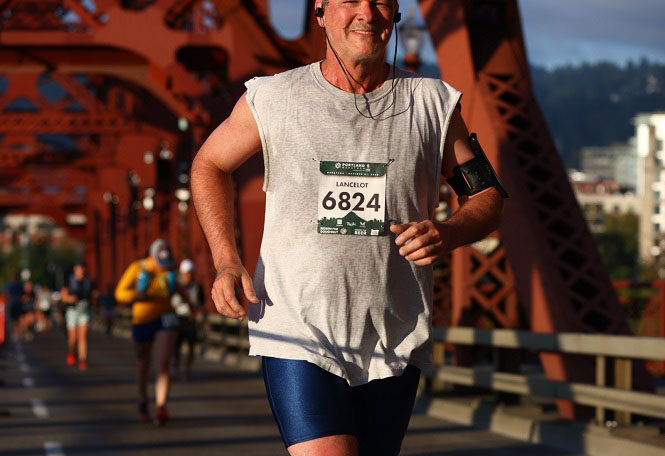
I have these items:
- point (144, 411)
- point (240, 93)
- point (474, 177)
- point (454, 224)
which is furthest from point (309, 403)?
point (240, 93)

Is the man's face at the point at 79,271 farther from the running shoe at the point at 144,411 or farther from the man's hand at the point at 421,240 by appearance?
the man's hand at the point at 421,240

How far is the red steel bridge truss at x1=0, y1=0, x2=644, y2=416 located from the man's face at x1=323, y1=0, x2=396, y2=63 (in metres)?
7.40

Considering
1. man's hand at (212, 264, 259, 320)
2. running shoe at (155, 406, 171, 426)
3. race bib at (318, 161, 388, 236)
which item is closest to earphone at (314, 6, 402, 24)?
race bib at (318, 161, 388, 236)

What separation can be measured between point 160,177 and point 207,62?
857 cm

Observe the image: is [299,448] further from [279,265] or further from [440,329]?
[440,329]

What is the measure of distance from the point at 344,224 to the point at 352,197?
0.09 metres

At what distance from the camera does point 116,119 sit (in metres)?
33.5

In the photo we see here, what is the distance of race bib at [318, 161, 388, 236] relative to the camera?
4273 millimetres

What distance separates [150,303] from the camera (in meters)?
13.6

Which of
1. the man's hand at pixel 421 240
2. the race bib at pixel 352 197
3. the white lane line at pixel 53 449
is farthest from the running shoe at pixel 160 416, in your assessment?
the man's hand at pixel 421 240

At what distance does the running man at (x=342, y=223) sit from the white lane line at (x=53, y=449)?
6.63m

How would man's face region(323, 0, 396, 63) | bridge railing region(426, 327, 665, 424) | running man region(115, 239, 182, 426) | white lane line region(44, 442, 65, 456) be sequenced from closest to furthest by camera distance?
man's face region(323, 0, 396, 63) → bridge railing region(426, 327, 665, 424) → white lane line region(44, 442, 65, 456) → running man region(115, 239, 182, 426)

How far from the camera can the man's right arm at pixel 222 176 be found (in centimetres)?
439

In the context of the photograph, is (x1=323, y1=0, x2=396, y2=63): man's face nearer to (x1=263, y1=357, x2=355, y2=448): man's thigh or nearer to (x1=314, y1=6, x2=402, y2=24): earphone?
(x1=314, y1=6, x2=402, y2=24): earphone
